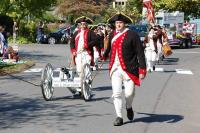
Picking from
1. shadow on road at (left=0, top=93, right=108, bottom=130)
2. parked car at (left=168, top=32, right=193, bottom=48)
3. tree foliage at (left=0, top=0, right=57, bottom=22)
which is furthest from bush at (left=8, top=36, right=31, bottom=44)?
shadow on road at (left=0, top=93, right=108, bottom=130)

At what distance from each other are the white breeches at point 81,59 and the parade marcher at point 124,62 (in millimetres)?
3595

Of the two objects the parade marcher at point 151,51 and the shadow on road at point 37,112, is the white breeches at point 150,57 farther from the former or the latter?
the shadow on road at point 37,112

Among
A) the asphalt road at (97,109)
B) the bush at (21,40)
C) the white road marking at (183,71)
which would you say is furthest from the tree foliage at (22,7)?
the asphalt road at (97,109)

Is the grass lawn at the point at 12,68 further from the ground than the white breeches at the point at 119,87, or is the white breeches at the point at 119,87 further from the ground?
the white breeches at the point at 119,87

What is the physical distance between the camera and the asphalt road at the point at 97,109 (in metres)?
9.38

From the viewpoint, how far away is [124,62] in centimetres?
952

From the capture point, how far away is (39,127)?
9352mm

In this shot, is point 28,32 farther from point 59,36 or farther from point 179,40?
point 179,40

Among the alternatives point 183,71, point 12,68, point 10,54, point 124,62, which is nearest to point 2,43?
point 10,54

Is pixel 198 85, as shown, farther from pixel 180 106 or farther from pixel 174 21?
pixel 174 21

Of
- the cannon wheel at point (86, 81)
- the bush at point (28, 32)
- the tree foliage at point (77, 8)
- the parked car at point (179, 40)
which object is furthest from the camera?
the tree foliage at point (77, 8)

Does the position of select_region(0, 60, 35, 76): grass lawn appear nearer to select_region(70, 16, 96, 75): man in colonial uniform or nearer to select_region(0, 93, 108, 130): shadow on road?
select_region(70, 16, 96, 75): man in colonial uniform

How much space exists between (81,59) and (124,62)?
4020 millimetres

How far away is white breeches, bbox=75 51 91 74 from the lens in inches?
521
